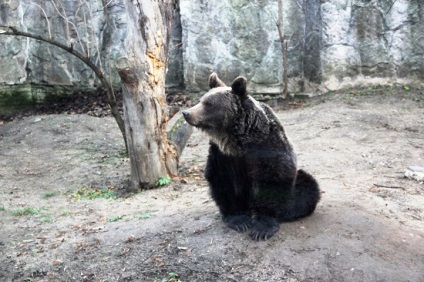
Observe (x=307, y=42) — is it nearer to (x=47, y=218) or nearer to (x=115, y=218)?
(x=115, y=218)

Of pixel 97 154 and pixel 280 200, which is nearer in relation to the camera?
pixel 280 200

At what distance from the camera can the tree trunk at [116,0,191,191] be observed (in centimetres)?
684

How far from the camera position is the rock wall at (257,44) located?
34.3 ft

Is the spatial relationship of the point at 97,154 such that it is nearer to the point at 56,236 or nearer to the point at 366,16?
the point at 56,236

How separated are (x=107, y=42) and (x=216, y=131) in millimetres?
7936

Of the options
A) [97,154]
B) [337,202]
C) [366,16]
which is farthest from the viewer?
[366,16]

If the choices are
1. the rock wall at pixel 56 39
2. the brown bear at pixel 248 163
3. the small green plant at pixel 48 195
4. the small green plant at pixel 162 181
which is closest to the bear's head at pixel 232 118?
the brown bear at pixel 248 163

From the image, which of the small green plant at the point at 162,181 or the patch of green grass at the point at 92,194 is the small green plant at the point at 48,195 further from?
the small green plant at the point at 162,181

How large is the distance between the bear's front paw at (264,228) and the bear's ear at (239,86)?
104 centimetres

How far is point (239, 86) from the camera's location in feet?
15.1

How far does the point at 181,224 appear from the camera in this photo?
5.05m

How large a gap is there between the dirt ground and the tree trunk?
1.23ft

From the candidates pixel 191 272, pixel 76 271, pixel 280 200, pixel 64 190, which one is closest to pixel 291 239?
pixel 280 200

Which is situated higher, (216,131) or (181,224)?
(216,131)
